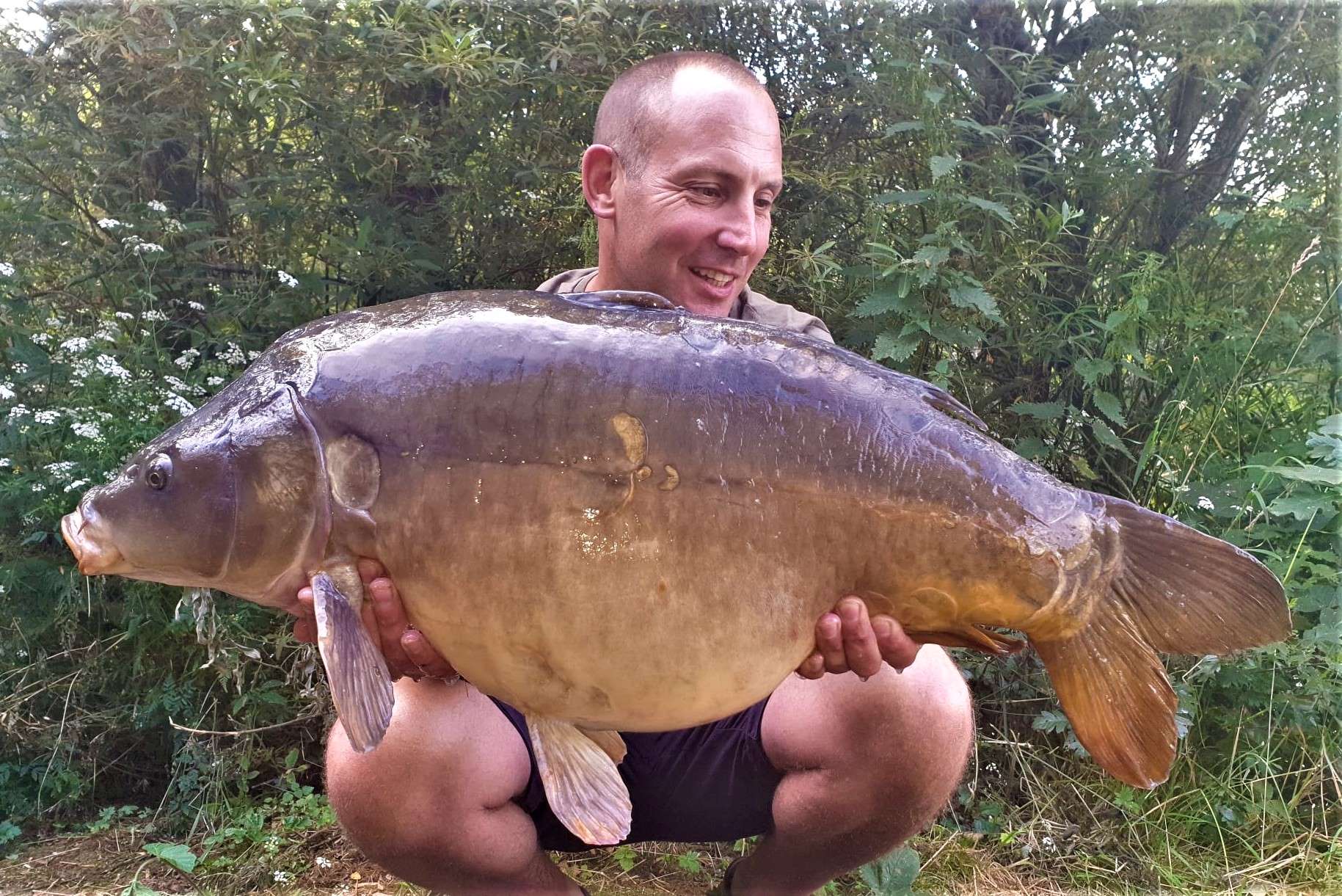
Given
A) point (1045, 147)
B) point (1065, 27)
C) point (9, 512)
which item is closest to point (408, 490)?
point (9, 512)

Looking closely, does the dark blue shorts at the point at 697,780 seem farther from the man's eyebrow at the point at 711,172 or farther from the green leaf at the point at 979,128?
the green leaf at the point at 979,128

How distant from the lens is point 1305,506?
1963 millimetres

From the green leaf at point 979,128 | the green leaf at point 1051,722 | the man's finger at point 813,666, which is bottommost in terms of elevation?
the green leaf at point 1051,722

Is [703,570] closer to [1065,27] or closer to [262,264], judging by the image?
[262,264]

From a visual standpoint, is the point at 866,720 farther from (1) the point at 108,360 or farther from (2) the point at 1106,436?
(1) the point at 108,360

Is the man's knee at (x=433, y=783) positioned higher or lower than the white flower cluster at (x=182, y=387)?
lower

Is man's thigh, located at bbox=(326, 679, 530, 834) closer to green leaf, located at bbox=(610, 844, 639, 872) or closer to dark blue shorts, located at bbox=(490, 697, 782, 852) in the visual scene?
dark blue shorts, located at bbox=(490, 697, 782, 852)

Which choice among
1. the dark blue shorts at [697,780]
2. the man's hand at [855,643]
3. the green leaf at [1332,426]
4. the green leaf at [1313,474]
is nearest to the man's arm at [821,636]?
the man's hand at [855,643]

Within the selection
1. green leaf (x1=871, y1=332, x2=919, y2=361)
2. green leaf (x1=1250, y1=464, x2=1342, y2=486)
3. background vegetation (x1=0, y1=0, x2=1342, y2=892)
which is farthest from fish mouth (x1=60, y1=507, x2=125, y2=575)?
green leaf (x1=1250, y1=464, x2=1342, y2=486)

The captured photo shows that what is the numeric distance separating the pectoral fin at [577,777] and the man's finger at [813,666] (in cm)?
26

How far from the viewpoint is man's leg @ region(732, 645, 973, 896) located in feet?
4.73

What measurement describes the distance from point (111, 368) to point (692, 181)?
4.51ft

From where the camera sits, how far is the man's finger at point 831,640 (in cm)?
112

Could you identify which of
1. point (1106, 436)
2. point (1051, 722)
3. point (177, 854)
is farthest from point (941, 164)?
point (177, 854)
